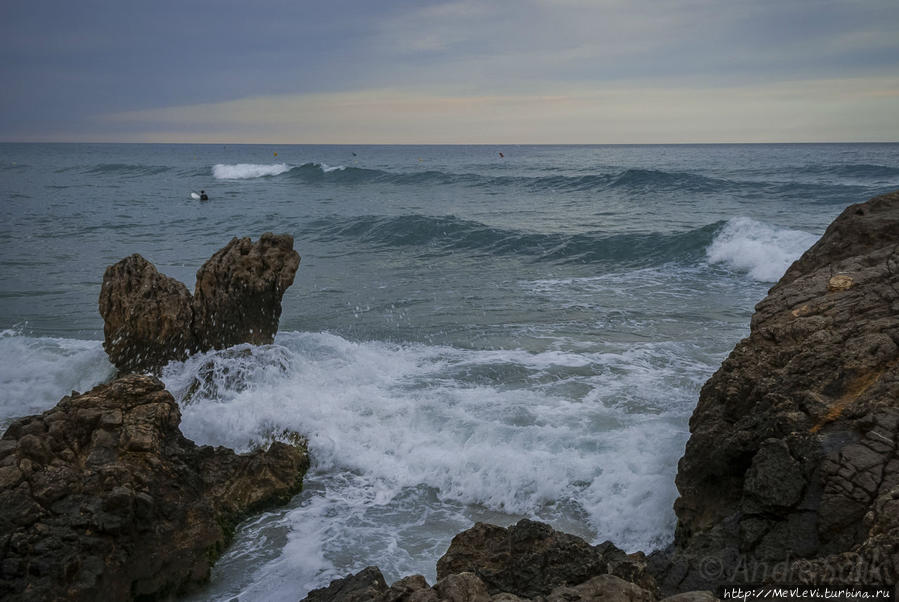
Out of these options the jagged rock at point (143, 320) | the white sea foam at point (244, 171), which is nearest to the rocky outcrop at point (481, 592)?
the jagged rock at point (143, 320)

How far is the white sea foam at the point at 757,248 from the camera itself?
49.1 feet

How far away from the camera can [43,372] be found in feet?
26.7

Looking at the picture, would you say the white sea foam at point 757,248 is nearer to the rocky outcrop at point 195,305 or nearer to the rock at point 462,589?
the rocky outcrop at point 195,305

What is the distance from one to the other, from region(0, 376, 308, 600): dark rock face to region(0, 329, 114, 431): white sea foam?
2.84 m

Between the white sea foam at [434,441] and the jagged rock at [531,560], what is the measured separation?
1043 millimetres

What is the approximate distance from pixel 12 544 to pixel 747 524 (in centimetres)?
424

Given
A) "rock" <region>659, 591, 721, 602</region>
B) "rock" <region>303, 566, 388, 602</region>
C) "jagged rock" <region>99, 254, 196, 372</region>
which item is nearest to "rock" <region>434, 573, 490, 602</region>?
"rock" <region>303, 566, 388, 602</region>

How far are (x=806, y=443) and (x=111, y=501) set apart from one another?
4.26 metres

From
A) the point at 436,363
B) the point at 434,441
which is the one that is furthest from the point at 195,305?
the point at 434,441

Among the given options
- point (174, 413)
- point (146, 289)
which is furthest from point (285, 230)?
point (174, 413)

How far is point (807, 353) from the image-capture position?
459 cm

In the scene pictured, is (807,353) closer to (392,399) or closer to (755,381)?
(755,381)

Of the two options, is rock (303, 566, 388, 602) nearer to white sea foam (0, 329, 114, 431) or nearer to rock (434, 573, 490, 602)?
rock (434, 573, 490, 602)

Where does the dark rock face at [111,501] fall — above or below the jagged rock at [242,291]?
below
